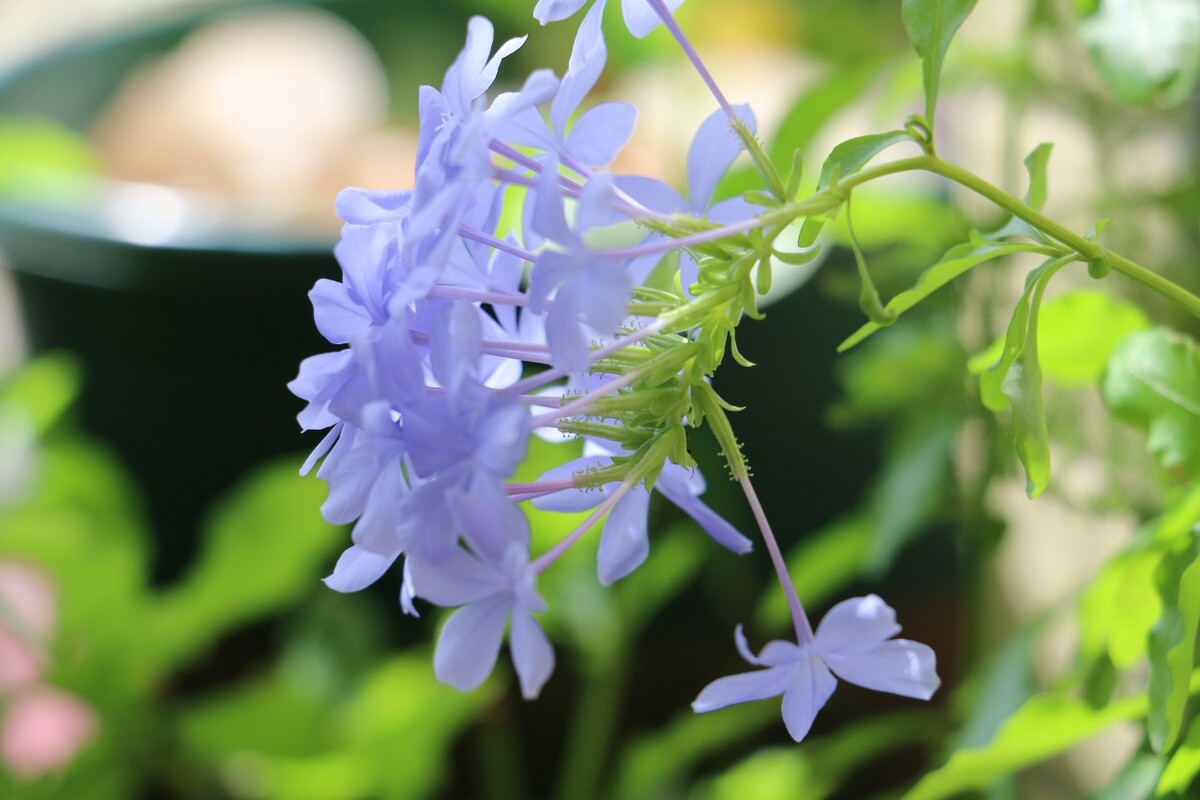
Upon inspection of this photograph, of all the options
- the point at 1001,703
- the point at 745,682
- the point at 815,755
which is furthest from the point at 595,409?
the point at 815,755

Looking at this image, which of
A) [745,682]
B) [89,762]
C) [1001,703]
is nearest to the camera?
[745,682]

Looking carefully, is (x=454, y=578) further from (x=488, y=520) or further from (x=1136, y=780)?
(x=1136, y=780)

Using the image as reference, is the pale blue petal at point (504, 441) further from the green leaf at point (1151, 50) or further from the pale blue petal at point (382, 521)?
the green leaf at point (1151, 50)

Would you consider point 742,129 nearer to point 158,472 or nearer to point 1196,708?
point 1196,708

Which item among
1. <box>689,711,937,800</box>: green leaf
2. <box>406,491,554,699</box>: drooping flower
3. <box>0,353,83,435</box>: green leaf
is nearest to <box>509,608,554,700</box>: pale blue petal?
<box>406,491,554,699</box>: drooping flower

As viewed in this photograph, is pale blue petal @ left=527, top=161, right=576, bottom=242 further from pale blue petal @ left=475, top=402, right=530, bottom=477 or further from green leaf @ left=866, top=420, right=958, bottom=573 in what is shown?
green leaf @ left=866, top=420, right=958, bottom=573

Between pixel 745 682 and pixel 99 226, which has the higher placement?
pixel 745 682
